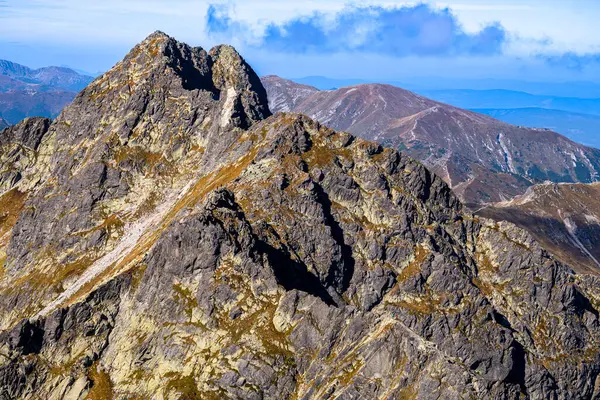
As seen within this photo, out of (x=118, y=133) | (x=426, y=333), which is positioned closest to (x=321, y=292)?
(x=426, y=333)

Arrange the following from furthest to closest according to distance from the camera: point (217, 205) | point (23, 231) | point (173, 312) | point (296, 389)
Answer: point (23, 231) < point (217, 205) < point (173, 312) < point (296, 389)

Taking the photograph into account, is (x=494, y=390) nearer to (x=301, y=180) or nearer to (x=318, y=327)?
(x=318, y=327)

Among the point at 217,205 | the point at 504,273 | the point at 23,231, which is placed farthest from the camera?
the point at 23,231

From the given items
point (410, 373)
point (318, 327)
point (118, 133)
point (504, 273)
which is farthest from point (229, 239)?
point (118, 133)

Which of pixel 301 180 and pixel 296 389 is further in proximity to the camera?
pixel 301 180

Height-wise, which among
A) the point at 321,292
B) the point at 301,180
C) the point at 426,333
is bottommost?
the point at 426,333

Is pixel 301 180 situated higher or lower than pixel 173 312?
higher
